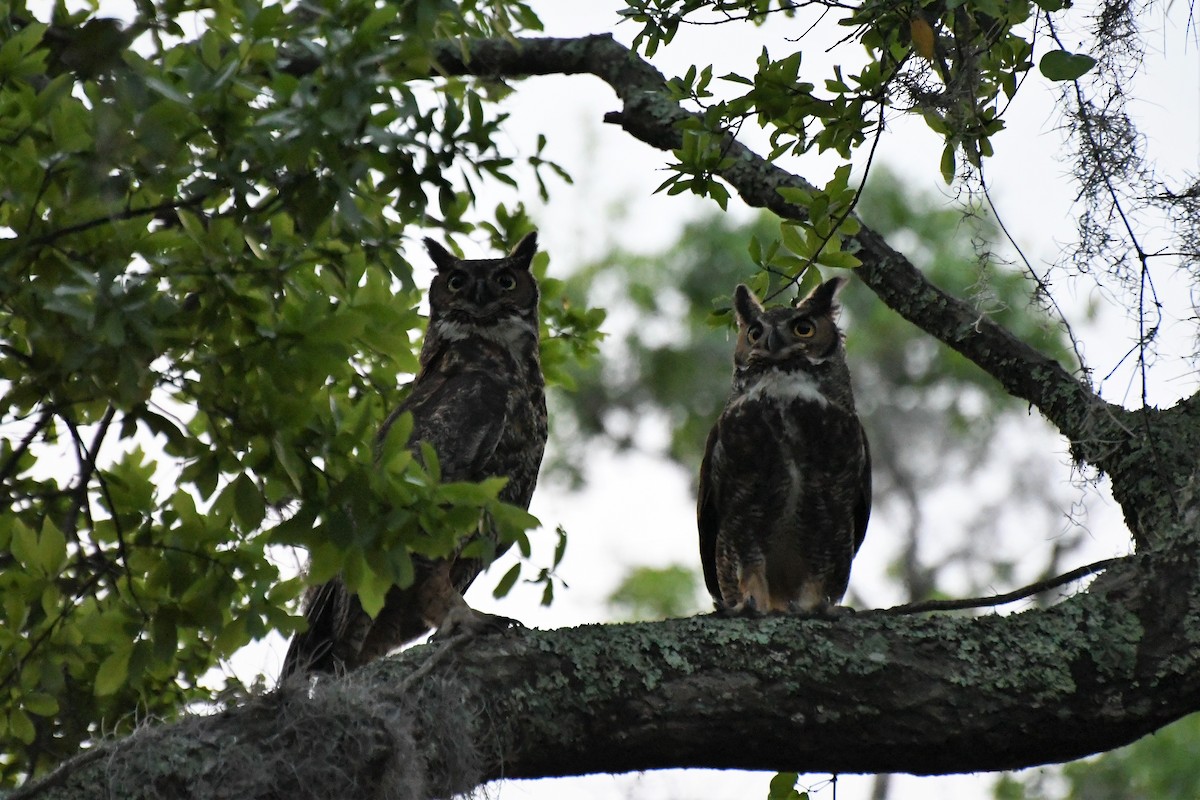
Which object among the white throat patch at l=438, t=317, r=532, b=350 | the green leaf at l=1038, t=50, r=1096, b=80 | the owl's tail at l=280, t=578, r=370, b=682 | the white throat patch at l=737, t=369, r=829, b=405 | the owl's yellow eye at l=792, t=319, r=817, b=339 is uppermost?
the white throat patch at l=438, t=317, r=532, b=350

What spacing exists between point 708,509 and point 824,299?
896mm

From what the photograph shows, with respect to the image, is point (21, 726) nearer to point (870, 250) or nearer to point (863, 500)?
point (870, 250)

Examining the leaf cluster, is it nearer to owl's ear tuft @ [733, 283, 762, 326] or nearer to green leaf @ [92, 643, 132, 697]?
green leaf @ [92, 643, 132, 697]

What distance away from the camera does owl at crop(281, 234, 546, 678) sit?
4.13m

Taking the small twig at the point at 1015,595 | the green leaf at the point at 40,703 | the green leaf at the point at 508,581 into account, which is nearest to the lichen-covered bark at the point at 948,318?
the small twig at the point at 1015,595

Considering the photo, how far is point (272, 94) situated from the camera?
2525mm

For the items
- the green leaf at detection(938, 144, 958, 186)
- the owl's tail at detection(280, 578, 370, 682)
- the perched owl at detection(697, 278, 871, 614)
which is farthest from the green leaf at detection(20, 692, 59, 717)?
the green leaf at detection(938, 144, 958, 186)

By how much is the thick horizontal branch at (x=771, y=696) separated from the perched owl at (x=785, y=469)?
1598mm

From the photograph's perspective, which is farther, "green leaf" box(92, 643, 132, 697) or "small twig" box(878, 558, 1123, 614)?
"small twig" box(878, 558, 1123, 614)

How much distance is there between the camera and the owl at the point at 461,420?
4.13 metres

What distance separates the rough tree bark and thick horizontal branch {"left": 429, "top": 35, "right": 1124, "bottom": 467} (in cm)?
50

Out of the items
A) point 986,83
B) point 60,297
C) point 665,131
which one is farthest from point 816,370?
point 60,297

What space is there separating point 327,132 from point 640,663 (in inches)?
49.4

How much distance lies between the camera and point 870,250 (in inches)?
147
